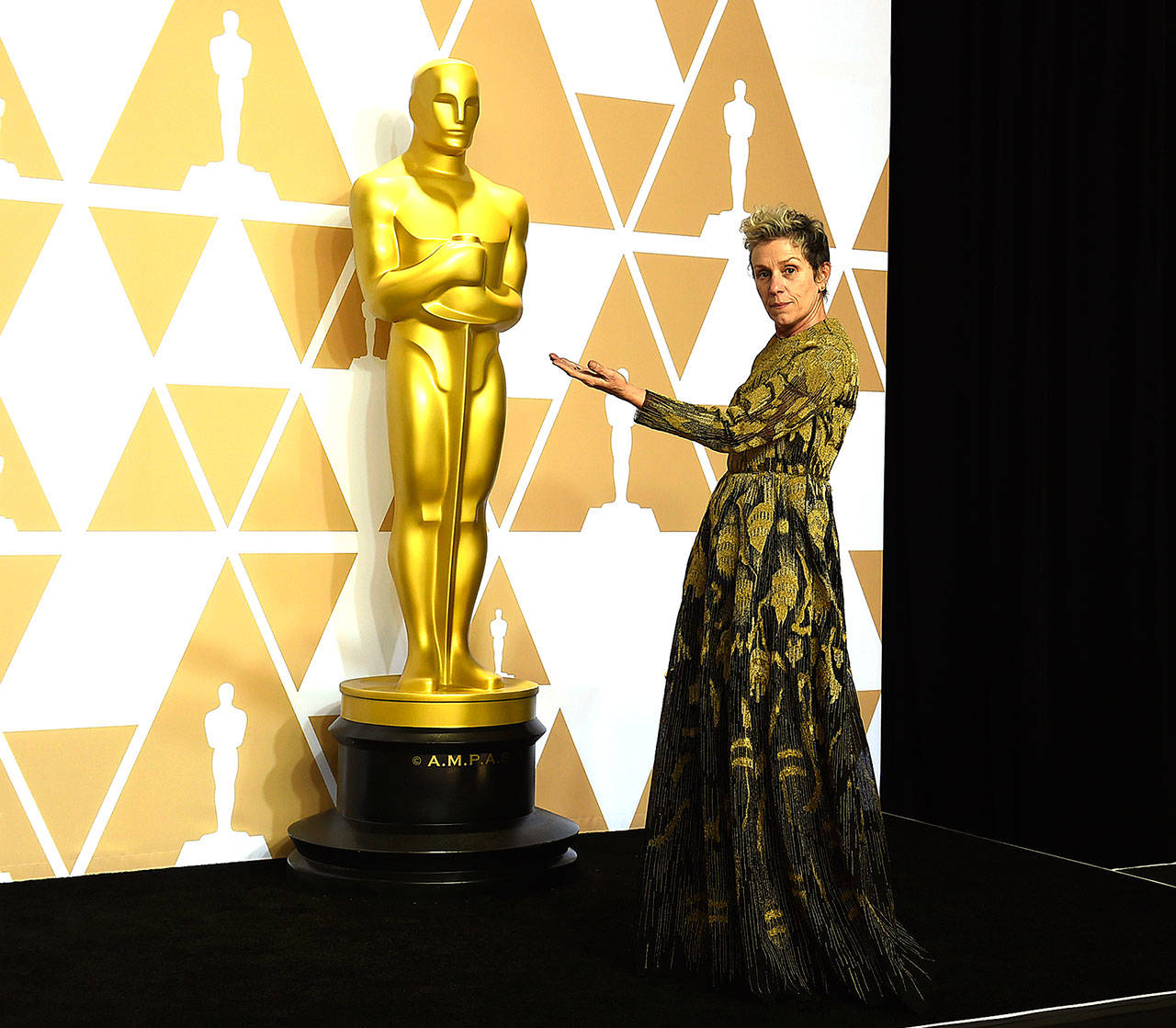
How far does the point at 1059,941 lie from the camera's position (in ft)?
9.07

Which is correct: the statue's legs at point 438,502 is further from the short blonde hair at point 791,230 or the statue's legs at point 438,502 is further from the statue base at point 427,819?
the short blonde hair at point 791,230

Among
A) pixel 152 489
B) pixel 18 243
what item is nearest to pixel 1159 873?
pixel 152 489

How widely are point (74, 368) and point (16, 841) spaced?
1153 mm

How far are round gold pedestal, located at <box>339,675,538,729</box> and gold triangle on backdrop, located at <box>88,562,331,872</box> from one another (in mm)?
300

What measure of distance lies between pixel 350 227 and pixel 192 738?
4.55ft

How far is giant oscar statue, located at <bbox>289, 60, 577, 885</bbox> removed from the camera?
308 cm

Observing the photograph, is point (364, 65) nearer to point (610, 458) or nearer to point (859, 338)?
point (610, 458)

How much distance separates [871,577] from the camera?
425 cm

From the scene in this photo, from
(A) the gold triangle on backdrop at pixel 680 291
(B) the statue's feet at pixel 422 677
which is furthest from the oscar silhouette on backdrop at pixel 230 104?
(B) the statue's feet at pixel 422 677

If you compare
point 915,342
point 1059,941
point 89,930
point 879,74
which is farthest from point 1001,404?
point 89,930

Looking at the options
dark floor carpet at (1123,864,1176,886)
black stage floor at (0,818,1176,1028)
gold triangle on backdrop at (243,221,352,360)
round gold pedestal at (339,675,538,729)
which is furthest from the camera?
dark floor carpet at (1123,864,1176,886)

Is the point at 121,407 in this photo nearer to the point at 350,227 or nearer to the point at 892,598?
the point at 350,227

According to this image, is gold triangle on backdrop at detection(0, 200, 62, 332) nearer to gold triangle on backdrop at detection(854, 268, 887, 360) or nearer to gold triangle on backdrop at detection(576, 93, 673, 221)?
gold triangle on backdrop at detection(576, 93, 673, 221)

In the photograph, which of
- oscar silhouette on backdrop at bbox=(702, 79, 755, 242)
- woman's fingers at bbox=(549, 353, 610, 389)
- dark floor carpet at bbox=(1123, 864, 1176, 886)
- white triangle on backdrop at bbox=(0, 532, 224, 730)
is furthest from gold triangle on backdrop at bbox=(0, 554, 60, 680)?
dark floor carpet at bbox=(1123, 864, 1176, 886)
